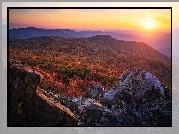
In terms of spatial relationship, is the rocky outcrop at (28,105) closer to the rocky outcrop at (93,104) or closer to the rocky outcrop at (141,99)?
the rocky outcrop at (93,104)

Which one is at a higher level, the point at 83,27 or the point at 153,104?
the point at 83,27

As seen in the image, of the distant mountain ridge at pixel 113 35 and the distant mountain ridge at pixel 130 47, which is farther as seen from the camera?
the distant mountain ridge at pixel 130 47

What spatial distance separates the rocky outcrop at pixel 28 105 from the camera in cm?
877

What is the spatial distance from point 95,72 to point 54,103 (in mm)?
1408

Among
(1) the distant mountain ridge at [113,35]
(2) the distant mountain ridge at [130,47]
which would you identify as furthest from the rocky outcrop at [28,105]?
(2) the distant mountain ridge at [130,47]

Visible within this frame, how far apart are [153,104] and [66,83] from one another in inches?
96.4

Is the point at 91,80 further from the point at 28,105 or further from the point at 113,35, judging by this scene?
the point at 28,105

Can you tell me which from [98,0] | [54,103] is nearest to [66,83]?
[54,103]

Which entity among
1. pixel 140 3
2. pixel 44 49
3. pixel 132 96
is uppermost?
pixel 140 3

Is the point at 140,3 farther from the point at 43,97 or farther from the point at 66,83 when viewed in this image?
the point at 43,97

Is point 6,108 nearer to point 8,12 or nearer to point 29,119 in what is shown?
point 29,119

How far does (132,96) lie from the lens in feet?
30.0

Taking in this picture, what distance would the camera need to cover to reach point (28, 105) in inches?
348

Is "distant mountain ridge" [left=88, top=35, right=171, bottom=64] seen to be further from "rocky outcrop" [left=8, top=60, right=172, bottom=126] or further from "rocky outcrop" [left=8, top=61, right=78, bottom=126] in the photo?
"rocky outcrop" [left=8, top=61, right=78, bottom=126]
